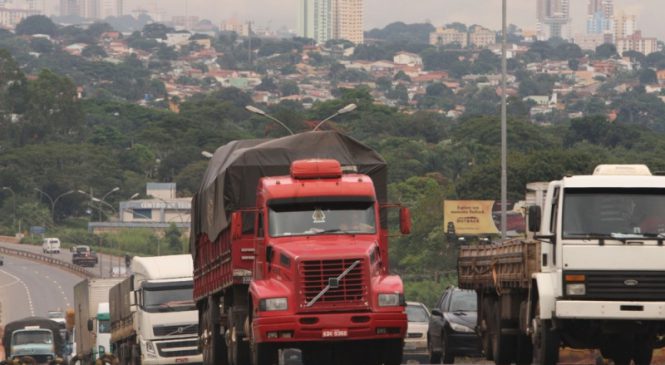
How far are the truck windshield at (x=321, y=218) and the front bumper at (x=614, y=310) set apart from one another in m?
3.48

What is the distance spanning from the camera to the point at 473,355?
123 feet

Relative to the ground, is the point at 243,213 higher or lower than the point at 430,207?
higher

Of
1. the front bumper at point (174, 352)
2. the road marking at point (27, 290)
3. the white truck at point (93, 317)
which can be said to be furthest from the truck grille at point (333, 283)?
the road marking at point (27, 290)

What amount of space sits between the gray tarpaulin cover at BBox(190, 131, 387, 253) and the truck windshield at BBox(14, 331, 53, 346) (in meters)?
38.5

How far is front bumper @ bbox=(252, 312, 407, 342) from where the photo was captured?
28578mm

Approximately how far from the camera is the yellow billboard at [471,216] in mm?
99375

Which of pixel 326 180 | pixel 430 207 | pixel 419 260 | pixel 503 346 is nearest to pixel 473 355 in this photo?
pixel 503 346

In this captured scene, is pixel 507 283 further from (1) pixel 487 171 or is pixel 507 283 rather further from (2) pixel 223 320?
(1) pixel 487 171

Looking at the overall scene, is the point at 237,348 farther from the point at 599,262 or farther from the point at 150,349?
the point at 150,349

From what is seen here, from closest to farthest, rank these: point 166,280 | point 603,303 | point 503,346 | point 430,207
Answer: point 603,303, point 503,346, point 166,280, point 430,207

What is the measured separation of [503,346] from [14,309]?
10128 centimetres

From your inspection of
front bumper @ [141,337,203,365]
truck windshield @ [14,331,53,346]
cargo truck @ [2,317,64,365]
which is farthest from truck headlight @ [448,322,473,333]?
truck windshield @ [14,331,53,346]

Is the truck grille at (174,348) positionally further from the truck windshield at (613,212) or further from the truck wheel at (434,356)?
the truck windshield at (613,212)

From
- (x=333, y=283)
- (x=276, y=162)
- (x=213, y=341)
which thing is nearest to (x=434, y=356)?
(x=213, y=341)
